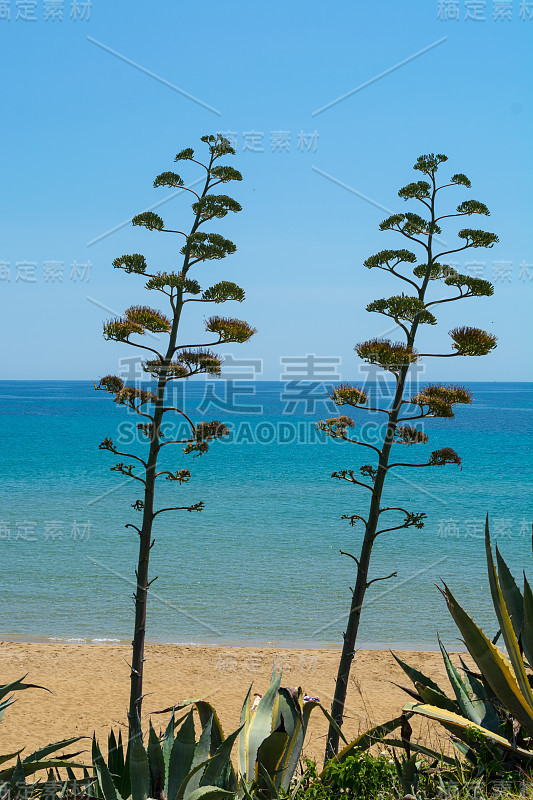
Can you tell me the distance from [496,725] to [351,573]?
1808cm

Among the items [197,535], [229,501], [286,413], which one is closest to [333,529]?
[197,535]

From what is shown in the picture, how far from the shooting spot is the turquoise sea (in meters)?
16.5

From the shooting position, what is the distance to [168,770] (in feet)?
11.3

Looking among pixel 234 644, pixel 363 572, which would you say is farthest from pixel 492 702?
pixel 234 644

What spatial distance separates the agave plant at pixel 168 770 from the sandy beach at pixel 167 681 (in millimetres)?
6310

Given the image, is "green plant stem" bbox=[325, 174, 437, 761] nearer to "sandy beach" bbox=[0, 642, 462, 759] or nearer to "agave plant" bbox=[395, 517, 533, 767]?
"agave plant" bbox=[395, 517, 533, 767]

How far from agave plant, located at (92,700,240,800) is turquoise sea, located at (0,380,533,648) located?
12.2 metres

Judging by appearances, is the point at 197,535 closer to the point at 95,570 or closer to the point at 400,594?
the point at 95,570

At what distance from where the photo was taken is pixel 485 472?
167ft

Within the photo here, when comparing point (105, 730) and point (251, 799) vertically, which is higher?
point (251, 799)

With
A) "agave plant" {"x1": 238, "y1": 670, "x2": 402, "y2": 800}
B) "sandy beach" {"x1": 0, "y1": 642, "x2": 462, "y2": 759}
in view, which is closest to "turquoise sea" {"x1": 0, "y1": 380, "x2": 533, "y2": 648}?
"sandy beach" {"x1": 0, "y1": 642, "x2": 462, "y2": 759}

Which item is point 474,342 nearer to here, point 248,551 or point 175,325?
point 175,325

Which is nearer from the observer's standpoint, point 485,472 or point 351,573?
point 351,573

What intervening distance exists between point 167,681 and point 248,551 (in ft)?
39.6
